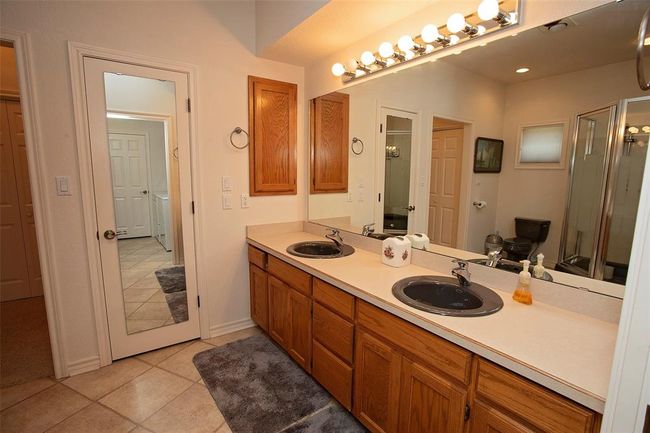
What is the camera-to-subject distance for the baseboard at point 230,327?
8.74 feet

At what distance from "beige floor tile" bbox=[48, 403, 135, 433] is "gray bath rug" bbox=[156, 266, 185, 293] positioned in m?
0.86

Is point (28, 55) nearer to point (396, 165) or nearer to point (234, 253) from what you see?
point (234, 253)

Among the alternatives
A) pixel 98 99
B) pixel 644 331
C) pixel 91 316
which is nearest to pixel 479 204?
pixel 644 331

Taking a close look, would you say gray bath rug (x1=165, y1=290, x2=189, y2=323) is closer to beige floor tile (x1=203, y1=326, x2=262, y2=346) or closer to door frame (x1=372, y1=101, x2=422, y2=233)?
beige floor tile (x1=203, y1=326, x2=262, y2=346)

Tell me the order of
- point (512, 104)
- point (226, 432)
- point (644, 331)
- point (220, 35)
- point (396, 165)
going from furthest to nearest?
point (220, 35)
point (396, 165)
point (226, 432)
point (512, 104)
point (644, 331)

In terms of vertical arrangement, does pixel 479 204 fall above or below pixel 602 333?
above

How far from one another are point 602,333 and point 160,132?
2.72 meters

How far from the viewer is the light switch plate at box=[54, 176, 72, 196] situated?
1.98m

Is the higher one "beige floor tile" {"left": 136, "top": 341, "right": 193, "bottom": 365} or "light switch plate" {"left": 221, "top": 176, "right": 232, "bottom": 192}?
"light switch plate" {"left": 221, "top": 176, "right": 232, "bottom": 192}

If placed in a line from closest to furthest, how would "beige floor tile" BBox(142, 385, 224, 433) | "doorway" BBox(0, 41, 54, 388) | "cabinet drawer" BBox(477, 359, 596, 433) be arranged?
"cabinet drawer" BBox(477, 359, 596, 433), "beige floor tile" BBox(142, 385, 224, 433), "doorway" BBox(0, 41, 54, 388)

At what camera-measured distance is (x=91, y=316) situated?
2.18m

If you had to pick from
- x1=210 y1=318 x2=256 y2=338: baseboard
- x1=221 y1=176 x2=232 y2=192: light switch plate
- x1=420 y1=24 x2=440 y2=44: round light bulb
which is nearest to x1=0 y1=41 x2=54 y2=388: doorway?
x1=210 y1=318 x2=256 y2=338: baseboard

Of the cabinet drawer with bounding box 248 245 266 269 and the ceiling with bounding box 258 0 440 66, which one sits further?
the cabinet drawer with bounding box 248 245 266 269

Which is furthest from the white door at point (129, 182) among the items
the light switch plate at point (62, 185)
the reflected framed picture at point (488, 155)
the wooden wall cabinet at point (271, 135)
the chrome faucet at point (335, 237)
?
the reflected framed picture at point (488, 155)
